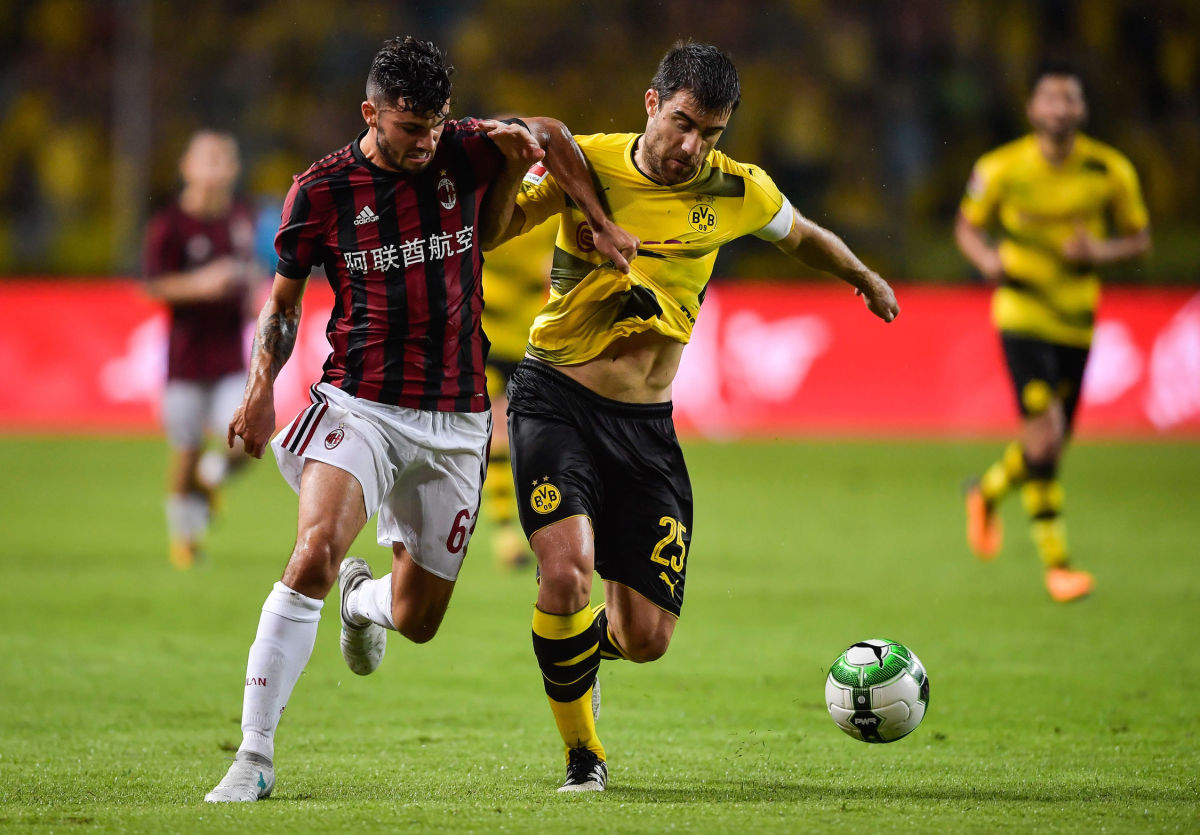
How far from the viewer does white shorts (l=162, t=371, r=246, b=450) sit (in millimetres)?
9812

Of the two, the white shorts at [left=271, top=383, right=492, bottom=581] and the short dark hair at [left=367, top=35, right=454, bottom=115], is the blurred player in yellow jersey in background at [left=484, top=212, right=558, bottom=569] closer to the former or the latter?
the white shorts at [left=271, top=383, right=492, bottom=581]

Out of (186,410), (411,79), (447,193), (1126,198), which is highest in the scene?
(1126,198)

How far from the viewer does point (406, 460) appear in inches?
185

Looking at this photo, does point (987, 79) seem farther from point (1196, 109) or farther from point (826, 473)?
point (826, 473)

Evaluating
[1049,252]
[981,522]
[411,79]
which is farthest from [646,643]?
[981,522]

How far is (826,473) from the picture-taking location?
14102 millimetres

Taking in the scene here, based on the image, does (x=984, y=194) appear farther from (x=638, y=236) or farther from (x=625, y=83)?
(x=625, y=83)

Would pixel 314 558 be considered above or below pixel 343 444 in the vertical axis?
below

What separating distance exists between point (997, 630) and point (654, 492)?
128 inches

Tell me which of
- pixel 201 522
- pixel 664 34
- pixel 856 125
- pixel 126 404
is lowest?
pixel 201 522

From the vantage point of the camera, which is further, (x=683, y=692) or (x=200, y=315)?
(x=200, y=315)

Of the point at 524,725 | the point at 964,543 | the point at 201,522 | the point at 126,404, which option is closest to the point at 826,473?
→ the point at 964,543

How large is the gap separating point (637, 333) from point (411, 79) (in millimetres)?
1114

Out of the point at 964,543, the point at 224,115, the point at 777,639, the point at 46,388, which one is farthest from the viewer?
the point at 224,115
